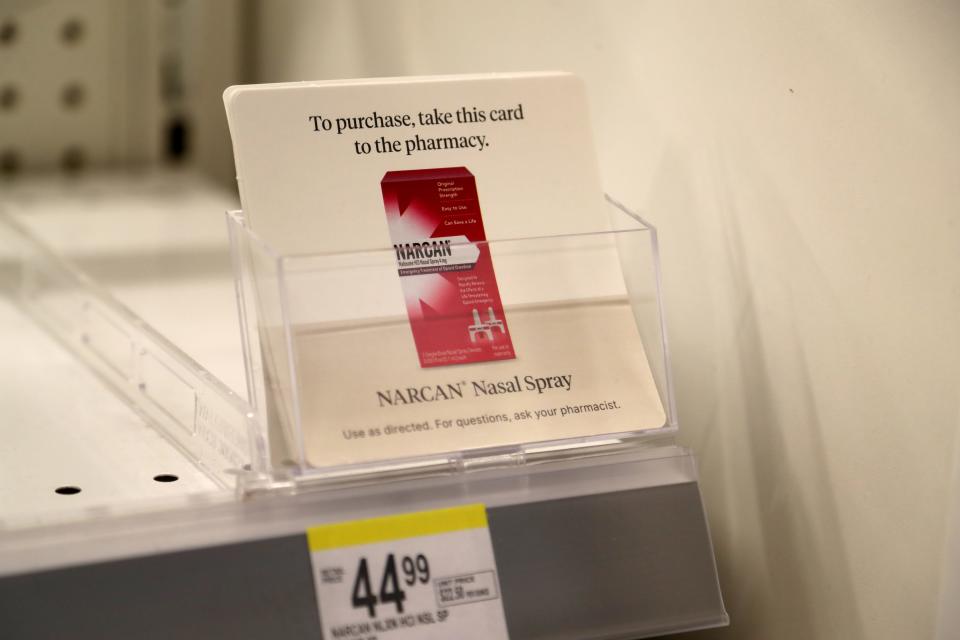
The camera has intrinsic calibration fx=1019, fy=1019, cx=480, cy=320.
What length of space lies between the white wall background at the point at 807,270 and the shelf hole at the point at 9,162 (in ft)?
5.07

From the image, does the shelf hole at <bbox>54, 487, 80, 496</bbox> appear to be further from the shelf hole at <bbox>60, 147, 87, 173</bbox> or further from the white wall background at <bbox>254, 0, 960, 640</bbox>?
the shelf hole at <bbox>60, 147, 87, 173</bbox>

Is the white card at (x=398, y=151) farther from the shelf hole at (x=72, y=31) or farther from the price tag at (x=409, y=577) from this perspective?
the shelf hole at (x=72, y=31)

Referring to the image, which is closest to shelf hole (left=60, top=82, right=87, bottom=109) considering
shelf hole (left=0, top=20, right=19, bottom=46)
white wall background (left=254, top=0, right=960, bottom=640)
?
shelf hole (left=0, top=20, right=19, bottom=46)

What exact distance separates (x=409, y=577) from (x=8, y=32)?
1839 millimetres

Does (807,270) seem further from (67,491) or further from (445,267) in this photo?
(67,491)

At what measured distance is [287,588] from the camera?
542mm

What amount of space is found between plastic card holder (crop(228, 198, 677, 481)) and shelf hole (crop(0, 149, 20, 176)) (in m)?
1.66

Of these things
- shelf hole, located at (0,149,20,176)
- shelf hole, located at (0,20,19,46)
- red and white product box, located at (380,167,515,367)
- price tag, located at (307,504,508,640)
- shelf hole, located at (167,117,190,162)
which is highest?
shelf hole, located at (0,20,19,46)

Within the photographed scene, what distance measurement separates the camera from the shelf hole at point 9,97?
2029 millimetres

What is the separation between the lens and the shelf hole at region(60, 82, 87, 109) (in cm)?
207

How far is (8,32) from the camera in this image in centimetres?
201

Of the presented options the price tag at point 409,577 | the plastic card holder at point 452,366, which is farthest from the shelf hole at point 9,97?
the price tag at point 409,577

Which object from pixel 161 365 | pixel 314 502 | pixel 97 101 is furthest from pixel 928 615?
pixel 97 101

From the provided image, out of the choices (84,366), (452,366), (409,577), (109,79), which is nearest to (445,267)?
(452,366)
